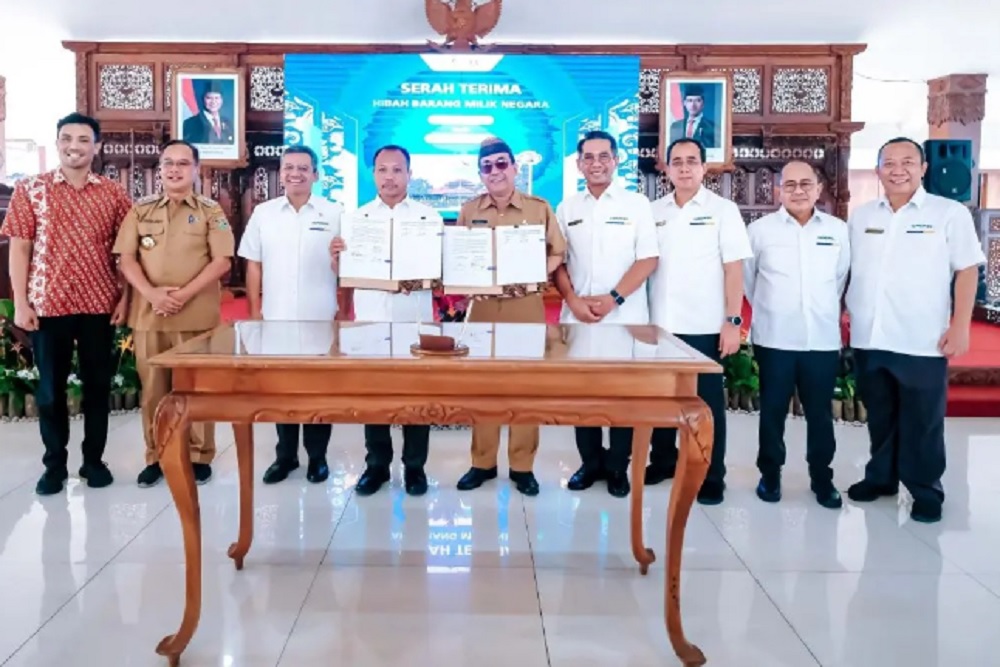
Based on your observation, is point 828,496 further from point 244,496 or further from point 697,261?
point 244,496

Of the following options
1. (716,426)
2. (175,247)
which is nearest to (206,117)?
(175,247)

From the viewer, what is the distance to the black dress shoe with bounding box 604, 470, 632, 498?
3.38 metres

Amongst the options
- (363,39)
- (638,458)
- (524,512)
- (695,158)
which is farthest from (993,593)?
(363,39)

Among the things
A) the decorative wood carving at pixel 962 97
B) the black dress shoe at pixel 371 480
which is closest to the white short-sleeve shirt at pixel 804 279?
the black dress shoe at pixel 371 480

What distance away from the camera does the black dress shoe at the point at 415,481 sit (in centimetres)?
339

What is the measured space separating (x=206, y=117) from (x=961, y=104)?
863cm

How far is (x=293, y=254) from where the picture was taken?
345 cm

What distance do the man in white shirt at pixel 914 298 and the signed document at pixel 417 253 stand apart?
5.19ft

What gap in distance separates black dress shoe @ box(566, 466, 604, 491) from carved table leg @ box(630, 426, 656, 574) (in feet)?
2.38

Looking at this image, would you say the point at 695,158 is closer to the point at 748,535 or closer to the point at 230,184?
the point at 748,535

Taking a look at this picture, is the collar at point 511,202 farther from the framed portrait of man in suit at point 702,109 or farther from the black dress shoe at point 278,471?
the framed portrait of man in suit at point 702,109

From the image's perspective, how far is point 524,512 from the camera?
3.19m

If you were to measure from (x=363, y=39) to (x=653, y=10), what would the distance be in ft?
9.19

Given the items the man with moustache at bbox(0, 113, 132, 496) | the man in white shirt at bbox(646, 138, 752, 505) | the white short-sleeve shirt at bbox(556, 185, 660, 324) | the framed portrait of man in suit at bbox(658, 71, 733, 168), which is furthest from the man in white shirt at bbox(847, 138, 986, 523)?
the framed portrait of man in suit at bbox(658, 71, 733, 168)
